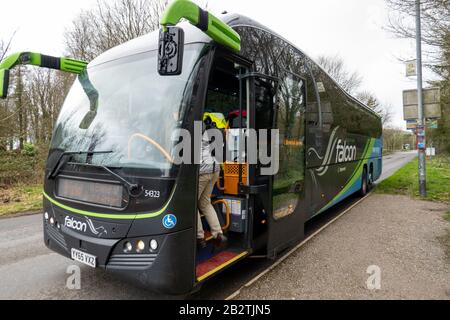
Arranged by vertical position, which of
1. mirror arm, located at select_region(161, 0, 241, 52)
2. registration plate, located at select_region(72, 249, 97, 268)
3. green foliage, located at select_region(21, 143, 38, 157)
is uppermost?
mirror arm, located at select_region(161, 0, 241, 52)

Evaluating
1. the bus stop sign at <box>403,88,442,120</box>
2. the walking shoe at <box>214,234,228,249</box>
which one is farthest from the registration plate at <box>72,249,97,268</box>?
the bus stop sign at <box>403,88,442,120</box>

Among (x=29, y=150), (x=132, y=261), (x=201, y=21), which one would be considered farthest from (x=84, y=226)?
(x=29, y=150)

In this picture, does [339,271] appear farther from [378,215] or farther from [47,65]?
[47,65]

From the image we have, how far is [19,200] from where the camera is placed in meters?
9.70

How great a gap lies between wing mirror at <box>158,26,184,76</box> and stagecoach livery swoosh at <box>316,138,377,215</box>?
525 centimetres

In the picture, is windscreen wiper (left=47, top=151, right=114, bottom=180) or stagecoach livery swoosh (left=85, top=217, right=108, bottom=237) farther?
windscreen wiper (left=47, top=151, right=114, bottom=180)

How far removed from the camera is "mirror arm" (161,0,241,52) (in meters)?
2.45

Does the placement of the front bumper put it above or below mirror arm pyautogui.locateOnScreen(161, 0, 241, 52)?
below

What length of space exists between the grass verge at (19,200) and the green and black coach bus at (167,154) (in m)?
5.88

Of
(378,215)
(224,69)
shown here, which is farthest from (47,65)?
(378,215)

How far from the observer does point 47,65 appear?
398 cm

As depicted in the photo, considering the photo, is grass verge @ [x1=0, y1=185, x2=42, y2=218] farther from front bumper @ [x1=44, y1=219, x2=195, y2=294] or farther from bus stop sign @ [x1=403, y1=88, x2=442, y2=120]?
bus stop sign @ [x1=403, y1=88, x2=442, y2=120]
